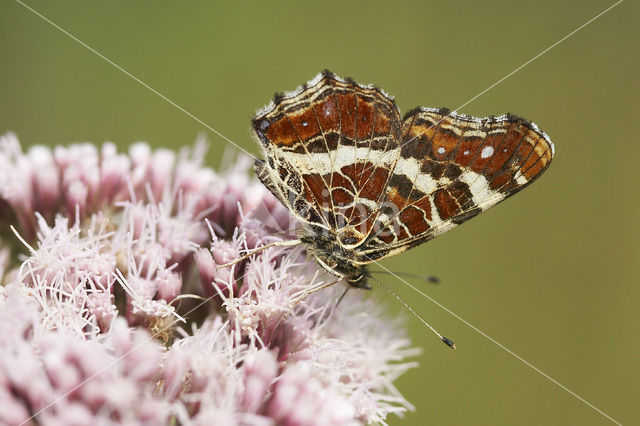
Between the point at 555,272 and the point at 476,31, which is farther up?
the point at 476,31

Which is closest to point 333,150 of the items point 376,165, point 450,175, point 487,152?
point 376,165

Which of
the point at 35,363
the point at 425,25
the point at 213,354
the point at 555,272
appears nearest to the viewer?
the point at 35,363

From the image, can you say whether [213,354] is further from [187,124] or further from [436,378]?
[187,124]

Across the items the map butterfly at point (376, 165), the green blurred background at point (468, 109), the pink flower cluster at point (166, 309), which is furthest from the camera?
the green blurred background at point (468, 109)

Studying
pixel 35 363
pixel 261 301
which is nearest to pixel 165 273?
pixel 261 301

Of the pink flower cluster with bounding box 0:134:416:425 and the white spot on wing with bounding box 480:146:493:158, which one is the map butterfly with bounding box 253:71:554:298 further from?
the pink flower cluster with bounding box 0:134:416:425

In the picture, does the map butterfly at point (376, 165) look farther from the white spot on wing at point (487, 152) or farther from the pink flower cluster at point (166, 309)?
the pink flower cluster at point (166, 309)

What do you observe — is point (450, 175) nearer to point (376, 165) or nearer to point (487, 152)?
point (487, 152)

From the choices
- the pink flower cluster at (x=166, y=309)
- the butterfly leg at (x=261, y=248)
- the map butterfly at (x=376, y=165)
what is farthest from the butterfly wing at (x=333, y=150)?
the pink flower cluster at (x=166, y=309)
